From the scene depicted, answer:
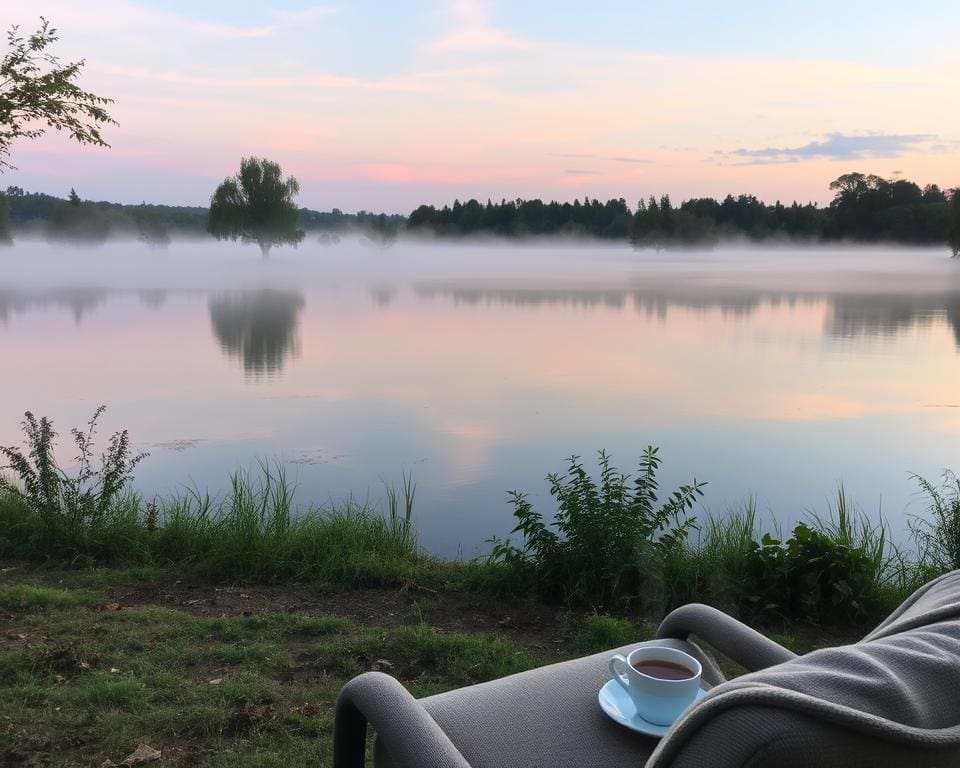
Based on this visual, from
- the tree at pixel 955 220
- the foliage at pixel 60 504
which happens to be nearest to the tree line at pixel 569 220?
the tree at pixel 955 220

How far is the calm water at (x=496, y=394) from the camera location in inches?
334

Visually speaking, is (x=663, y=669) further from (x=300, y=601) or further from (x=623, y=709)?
(x=300, y=601)

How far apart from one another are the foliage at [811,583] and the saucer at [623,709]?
2432 mm

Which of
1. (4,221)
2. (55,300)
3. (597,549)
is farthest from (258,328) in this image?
(4,221)

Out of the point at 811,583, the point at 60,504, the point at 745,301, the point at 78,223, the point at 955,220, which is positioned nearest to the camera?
the point at 811,583

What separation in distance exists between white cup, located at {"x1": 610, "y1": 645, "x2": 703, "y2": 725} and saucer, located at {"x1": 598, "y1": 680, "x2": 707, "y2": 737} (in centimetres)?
2

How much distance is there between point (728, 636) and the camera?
235 centimetres

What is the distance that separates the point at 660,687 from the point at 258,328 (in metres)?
22.9

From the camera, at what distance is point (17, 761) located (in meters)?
2.97

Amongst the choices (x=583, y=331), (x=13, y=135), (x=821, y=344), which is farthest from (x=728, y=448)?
(x=583, y=331)

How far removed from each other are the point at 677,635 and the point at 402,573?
2.69 meters

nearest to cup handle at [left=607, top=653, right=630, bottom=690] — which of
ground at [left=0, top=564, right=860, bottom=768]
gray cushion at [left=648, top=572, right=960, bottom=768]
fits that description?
gray cushion at [left=648, top=572, right=960, bottom=768]

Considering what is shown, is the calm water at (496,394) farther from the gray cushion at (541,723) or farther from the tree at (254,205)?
the tree at (254,205)

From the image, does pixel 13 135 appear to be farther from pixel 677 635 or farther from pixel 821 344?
pixel 821 344
